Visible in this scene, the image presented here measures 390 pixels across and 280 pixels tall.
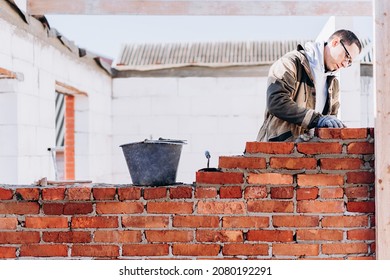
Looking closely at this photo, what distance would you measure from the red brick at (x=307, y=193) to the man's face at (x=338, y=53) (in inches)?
29.9

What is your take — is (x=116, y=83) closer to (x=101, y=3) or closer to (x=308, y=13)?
(x=101, y=3)

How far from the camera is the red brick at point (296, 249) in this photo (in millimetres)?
2221

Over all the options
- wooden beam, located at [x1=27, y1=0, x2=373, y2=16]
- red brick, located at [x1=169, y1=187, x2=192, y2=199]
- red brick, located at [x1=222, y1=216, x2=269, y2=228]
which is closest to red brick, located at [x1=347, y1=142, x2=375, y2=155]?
red brick, located at [x1=222, y1=216, x2=269, y2=228]

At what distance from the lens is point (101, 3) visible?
167 inches

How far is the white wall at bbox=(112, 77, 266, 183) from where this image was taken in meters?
6.28

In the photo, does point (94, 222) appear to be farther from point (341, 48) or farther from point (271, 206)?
point (341, 48)

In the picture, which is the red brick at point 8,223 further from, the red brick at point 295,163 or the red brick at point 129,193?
the red brick at point 295,163

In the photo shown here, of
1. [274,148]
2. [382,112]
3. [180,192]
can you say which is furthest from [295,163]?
[180,192]

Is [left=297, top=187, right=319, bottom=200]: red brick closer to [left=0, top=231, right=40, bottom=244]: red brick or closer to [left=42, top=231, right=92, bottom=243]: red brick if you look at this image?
[left=42, top=231, right=92, bottom=243]: red brick

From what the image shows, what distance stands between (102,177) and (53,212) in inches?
150

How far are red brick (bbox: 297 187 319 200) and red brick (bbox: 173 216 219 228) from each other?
1.23 feet

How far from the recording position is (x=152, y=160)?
2.22 meters

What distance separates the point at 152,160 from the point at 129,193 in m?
0.18

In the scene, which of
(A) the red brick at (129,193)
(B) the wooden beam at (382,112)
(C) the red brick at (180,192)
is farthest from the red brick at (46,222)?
(B) the wooden beam at (382,112)
